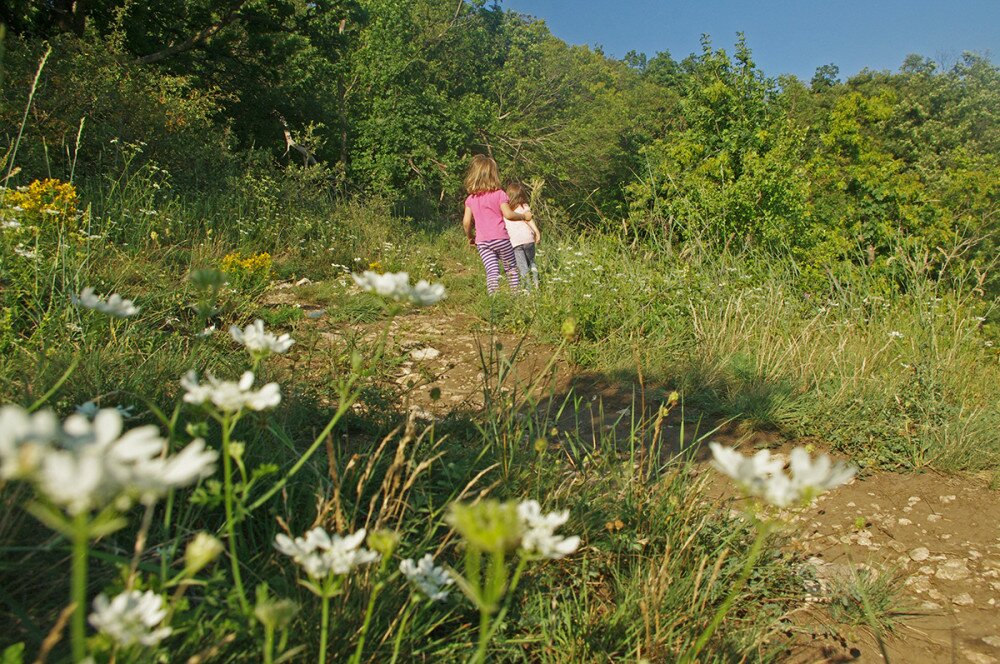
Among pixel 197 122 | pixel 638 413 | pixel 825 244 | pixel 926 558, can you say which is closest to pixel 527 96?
pixel 825 244

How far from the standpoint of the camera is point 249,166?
7105 millimetres

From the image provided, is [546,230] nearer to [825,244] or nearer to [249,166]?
[249,166]

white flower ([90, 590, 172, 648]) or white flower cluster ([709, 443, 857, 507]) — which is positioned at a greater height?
white flower cluster ([709, 443, 857, 507])

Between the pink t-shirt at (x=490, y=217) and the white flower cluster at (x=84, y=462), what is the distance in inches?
214

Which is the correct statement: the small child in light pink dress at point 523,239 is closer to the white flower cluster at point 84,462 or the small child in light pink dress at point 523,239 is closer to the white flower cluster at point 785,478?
the white flower cluster at point 785,478

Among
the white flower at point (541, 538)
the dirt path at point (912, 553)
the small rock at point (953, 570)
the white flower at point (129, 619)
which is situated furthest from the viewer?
the small rock at point (953, 570)

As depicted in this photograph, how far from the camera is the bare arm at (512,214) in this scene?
5941mm

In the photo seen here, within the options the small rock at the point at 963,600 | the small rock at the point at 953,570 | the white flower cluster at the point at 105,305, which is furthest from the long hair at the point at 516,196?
the white flower cluster at the point at 105,305

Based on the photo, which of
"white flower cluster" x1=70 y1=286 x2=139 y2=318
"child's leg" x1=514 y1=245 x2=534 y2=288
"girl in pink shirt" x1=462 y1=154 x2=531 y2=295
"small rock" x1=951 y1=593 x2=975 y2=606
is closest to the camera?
"white flower cluster" x1=70 y1=286 x2=139 y2=318

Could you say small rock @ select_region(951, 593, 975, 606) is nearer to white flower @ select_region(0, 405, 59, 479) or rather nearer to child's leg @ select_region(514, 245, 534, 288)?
white flower @ select_region(0, 405, 59, 479)

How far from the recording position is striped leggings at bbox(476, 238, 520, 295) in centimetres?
584

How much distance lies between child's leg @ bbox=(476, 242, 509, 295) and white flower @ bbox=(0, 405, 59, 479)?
526 centimetres

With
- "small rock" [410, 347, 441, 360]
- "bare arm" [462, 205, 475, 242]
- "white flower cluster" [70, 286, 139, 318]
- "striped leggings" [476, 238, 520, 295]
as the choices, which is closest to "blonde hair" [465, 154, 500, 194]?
"bare arm" [462, 205, 475, 242]

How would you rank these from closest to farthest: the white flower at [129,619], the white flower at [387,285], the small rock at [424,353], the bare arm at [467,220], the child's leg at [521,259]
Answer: the white flower at [129,619] → the white flower at [387,285] → the small rock at [424,353] → the child's leg at [521,259] → the bare arm at [467,220]
